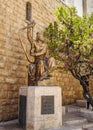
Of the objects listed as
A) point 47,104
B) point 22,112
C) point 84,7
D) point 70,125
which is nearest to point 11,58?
point 22,112

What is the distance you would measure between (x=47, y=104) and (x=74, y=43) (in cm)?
331

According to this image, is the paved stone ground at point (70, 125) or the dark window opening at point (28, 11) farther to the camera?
the dark window opening at point (28, 11)

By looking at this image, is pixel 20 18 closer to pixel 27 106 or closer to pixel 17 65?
pixel 17 65

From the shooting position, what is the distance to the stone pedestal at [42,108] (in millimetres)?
6949

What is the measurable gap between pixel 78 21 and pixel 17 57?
2913 millimetres

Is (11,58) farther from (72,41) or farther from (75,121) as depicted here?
(75,121)

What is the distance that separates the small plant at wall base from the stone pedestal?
8.52 feet

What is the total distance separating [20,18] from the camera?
9.39m

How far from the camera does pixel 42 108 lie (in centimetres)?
711

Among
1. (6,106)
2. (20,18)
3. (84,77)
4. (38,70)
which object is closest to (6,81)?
(6,106)

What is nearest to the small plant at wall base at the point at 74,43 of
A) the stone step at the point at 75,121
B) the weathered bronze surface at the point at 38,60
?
the stone step at the point at 75,121

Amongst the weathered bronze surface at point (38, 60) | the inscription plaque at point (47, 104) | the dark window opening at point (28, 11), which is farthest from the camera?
the dark window opening at point (28, 11)

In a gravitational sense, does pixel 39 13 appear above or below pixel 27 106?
above

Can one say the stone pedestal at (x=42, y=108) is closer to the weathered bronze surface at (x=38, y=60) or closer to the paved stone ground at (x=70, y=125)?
the paved stone ground at (x=70, y=125)
